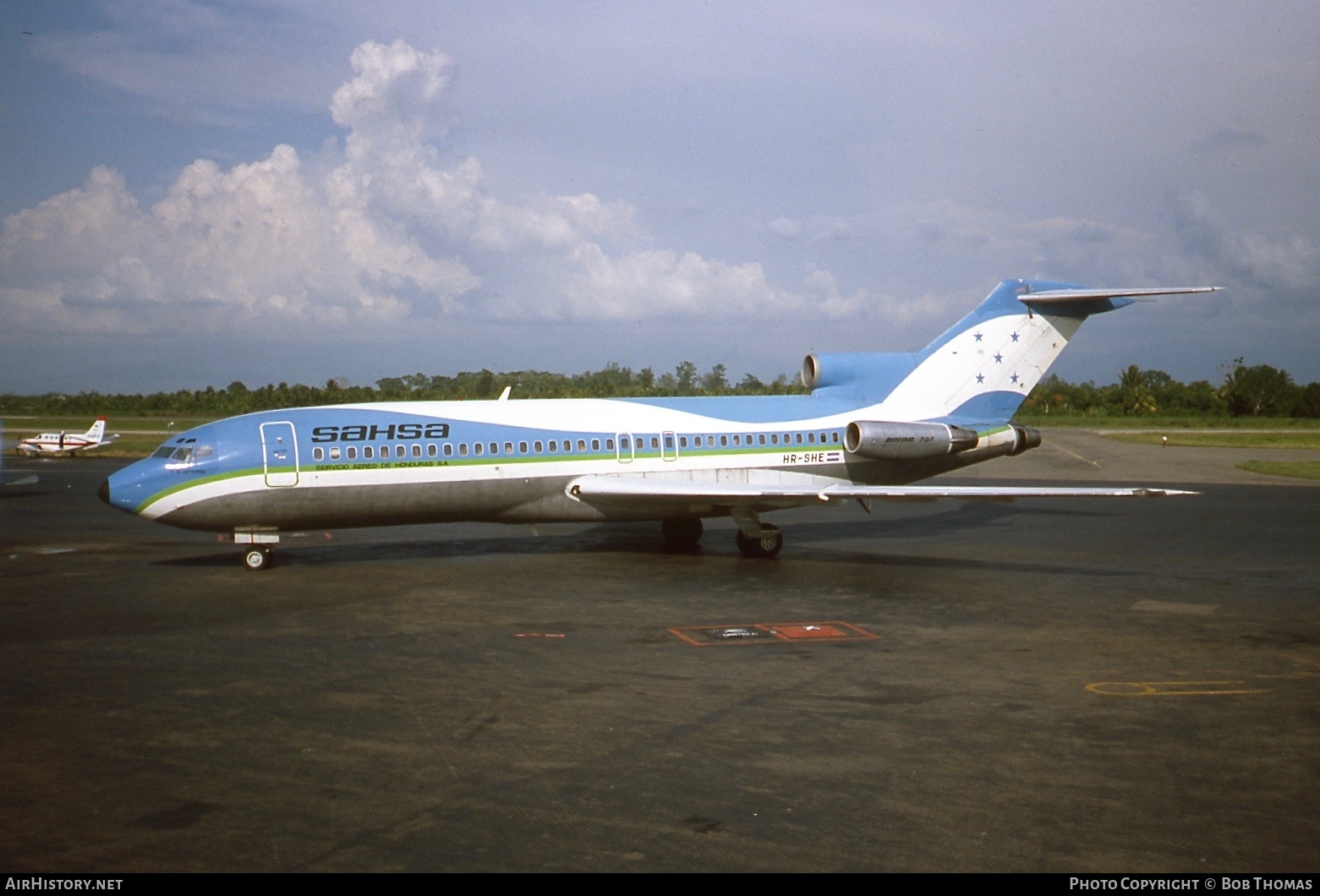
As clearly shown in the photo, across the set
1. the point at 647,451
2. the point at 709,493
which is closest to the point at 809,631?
the point at 709,493

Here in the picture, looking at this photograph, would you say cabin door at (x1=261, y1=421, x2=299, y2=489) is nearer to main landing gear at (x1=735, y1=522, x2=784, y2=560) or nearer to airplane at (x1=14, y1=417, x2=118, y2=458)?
main landing gear at (x1=735, y1=522, x2=784, y2=560)

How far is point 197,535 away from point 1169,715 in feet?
77.8

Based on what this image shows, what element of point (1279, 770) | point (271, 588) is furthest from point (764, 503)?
point (1279, 770)

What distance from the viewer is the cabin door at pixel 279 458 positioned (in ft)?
68.9

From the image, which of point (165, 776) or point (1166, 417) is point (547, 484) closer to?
point (165, 776)

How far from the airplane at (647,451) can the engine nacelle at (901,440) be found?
4 cm

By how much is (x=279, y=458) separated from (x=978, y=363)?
15.8 m

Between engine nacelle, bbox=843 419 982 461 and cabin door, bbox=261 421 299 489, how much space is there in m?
11.9

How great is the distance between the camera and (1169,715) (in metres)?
11.8

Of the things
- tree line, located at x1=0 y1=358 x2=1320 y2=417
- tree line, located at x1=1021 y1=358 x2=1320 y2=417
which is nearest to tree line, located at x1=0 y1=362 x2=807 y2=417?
tree line, located at x1=0 y1=358 x2=1320 y2=417

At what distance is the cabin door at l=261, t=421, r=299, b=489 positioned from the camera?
2102 centimetres

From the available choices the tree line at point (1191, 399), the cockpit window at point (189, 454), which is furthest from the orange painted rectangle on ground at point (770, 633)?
the tree line at point (1191, 399)
